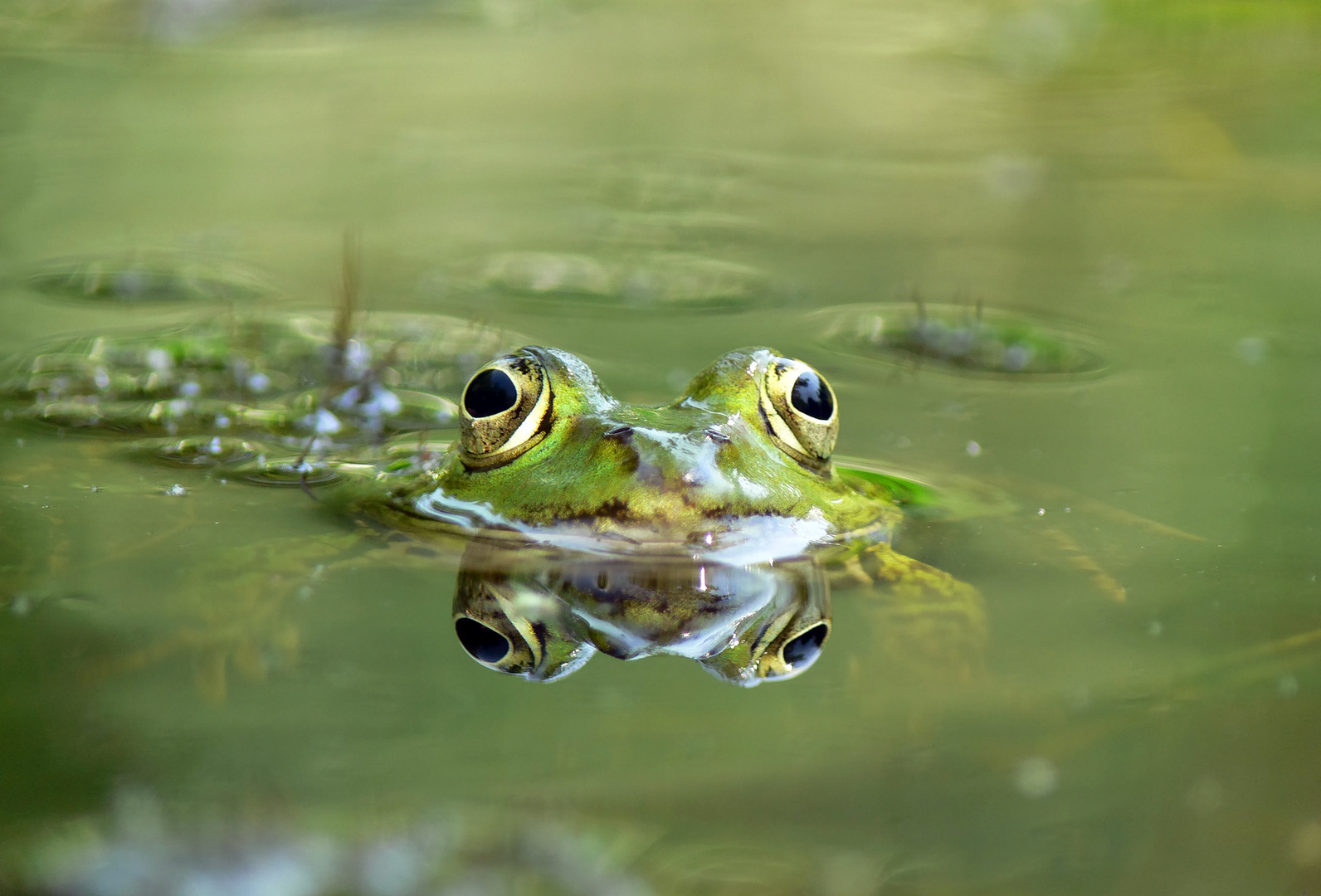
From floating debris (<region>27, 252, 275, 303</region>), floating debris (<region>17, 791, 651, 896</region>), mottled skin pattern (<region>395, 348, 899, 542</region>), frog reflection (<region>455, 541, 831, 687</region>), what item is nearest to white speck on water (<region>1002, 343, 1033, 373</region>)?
mottled skin pattern (<region>395, 348, 899, 542</region>)

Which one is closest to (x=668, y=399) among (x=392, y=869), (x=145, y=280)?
(x=392, y=869)

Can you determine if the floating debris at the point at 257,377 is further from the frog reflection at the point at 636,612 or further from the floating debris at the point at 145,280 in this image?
the frog reflection at the point at 636,612

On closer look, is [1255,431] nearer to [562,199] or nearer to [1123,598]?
[1123,598]

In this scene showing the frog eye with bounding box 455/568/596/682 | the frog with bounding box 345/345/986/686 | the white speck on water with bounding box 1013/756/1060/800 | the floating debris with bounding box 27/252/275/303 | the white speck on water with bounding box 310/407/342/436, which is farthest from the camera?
the floating debris with bounding box 27/252/275/303

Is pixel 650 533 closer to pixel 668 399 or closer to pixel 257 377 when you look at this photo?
pixel 668 399

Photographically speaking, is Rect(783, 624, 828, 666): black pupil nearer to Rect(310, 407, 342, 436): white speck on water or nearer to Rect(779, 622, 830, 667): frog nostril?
Rect(779, 622, 830, 667): frog nostril

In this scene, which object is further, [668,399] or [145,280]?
[145,280]

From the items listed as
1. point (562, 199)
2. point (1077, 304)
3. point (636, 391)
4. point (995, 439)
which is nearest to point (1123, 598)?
point (995, 439)
